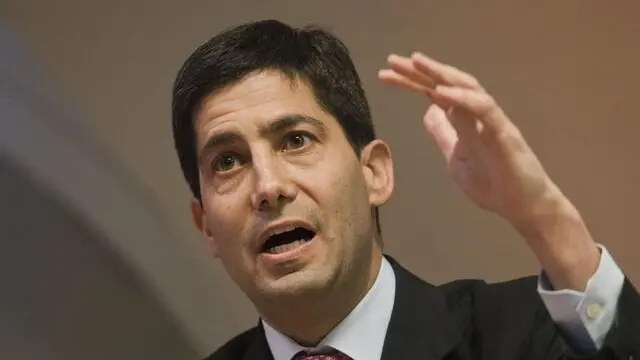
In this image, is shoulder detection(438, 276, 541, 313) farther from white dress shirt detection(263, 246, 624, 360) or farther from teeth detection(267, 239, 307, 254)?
teeth detection(267, 239, 307, 254)

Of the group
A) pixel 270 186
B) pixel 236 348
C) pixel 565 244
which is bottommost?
pixel 236 348

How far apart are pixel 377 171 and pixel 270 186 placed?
0.18 meters

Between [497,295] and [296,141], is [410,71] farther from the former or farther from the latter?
[497,295]

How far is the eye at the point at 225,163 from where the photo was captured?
1039 mm

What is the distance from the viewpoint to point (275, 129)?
101 cm

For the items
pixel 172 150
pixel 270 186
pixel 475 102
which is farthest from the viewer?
pixel 172 150

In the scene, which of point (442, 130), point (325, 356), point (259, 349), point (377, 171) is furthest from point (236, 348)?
point (442, 130)

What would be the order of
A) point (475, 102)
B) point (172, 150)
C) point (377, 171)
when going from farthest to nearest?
point (172, 150) → point (377, 171) → point (475, 102)

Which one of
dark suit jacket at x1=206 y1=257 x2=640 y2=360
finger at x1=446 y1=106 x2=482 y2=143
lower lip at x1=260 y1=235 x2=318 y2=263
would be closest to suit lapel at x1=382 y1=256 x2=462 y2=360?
dark suit jacket at x1=206 y1=257 x2=640 y2=360

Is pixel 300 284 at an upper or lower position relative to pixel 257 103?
lower

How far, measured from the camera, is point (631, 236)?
1276 mm

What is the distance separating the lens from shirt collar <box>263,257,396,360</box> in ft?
3.37

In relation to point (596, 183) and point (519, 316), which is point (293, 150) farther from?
point (596, 183)

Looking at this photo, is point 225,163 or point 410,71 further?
point 225,163
